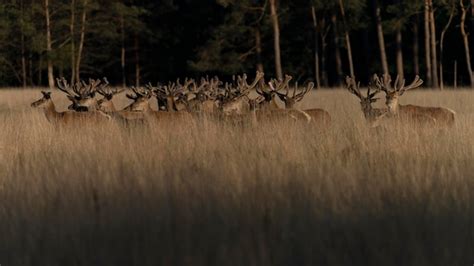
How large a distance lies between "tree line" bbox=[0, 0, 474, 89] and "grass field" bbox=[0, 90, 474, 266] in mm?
22635

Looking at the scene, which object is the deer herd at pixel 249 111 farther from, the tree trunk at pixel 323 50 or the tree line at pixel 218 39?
the tree trunk at pixel 323 50

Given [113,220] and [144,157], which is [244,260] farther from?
[144,157]

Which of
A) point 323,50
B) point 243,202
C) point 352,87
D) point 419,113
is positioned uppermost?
point 323,50

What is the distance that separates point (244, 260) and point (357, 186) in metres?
1.69

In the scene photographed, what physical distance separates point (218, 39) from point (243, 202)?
3156 centimetres

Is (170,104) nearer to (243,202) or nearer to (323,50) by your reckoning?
(243,202)

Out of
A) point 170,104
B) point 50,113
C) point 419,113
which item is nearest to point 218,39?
point 170,104

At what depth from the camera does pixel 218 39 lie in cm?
3597

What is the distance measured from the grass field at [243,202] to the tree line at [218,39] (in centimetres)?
2263

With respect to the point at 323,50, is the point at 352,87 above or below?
below

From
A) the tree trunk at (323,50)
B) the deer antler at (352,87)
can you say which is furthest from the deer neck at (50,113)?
the tree trunk at (323,50)

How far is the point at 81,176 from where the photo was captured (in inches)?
235

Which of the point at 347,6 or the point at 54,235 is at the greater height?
the point at 347,6

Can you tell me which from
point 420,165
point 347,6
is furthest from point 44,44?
point 420,165
